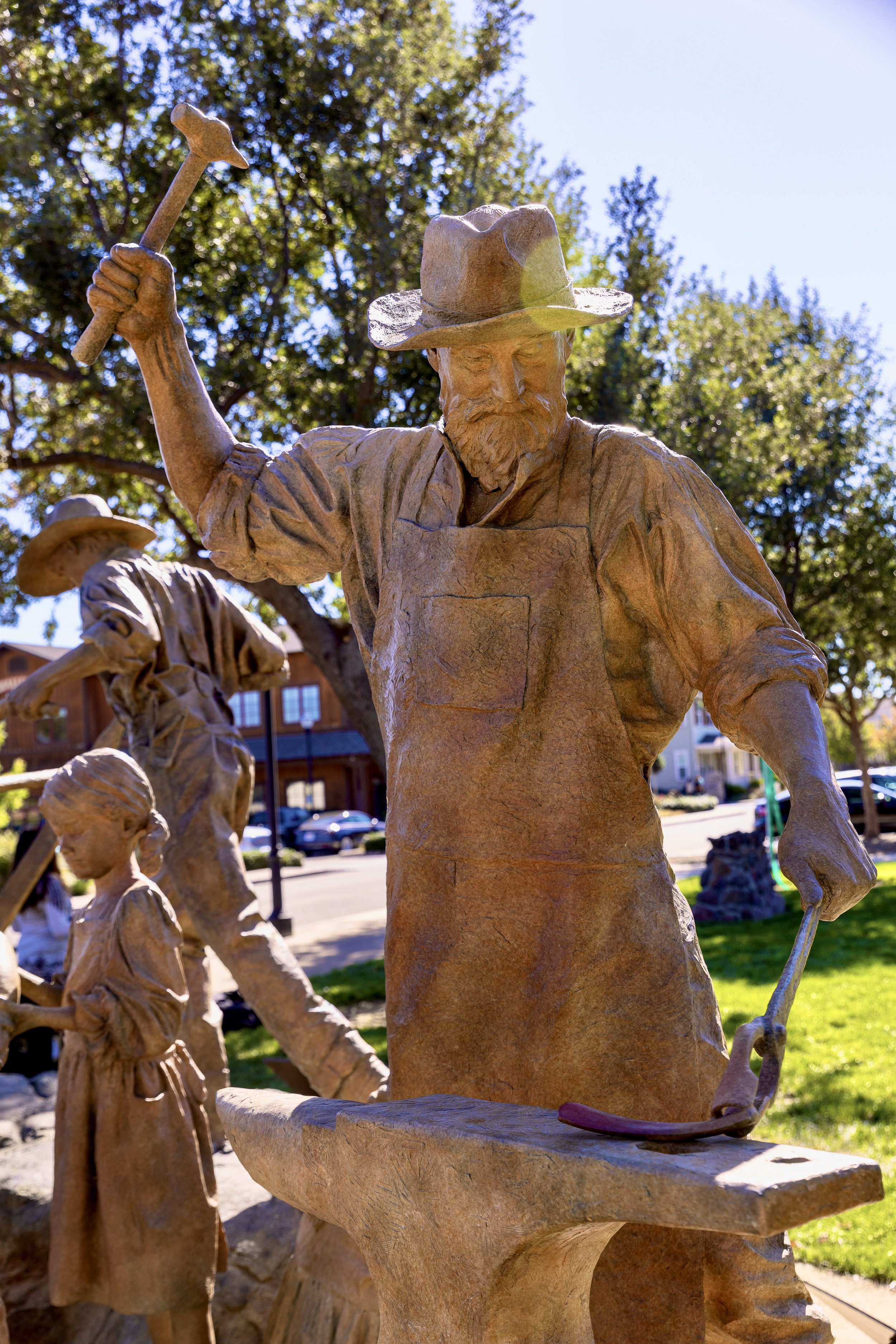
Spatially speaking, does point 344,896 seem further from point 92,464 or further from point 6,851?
point 92,464

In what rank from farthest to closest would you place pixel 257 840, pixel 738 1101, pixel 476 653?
pixel 257 840, pixel 476 653, pixel 738 1101

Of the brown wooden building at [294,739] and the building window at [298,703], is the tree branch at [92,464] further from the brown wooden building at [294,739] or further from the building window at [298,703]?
the building window at [298,703]

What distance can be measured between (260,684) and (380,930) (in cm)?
1092

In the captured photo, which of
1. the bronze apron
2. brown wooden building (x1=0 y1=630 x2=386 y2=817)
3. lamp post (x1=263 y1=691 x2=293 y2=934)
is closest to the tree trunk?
lamp post (x1=263 y1=691 x2=293 y2=934)

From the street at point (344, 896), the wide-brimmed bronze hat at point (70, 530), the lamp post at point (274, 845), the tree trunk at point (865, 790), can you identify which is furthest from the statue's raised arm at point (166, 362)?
the tree trunk at point (865, 790)

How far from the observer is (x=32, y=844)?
14.7 feet

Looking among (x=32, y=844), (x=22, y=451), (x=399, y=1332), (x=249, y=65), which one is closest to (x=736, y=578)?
(x=399, y=1332)

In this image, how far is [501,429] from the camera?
2.26 m

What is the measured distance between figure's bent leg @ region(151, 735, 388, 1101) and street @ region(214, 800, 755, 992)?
1.79 meters

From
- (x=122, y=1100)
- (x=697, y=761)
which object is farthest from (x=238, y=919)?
(x=697, y=761)

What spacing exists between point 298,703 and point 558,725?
46.0 m

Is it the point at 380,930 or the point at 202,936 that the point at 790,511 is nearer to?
the point at 380,930

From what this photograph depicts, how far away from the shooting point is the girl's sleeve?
3.22 meters

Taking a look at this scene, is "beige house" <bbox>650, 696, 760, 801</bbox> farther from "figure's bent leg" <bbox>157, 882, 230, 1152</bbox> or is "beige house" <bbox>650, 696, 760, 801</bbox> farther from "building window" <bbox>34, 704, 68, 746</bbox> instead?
"figure's bent leg" <bbox>157, 882, 230, 1152</bbox>
